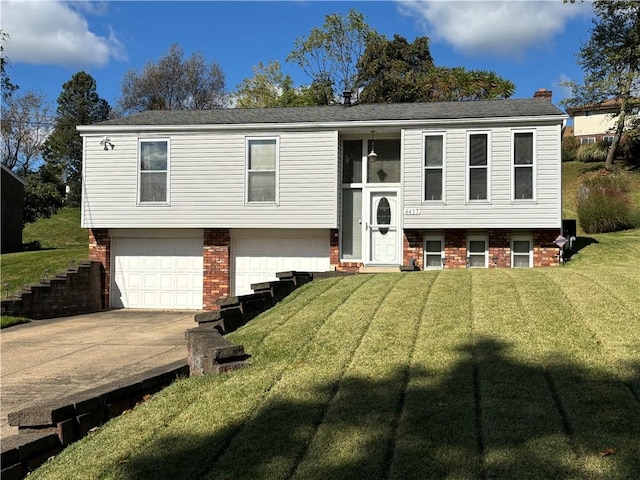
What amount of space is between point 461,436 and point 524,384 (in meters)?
1.13

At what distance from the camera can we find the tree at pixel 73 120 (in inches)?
1975

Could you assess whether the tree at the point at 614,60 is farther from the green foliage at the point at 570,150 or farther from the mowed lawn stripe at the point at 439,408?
the mowed lawn stripe at the point at 439,408

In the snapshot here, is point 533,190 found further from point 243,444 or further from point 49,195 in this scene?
point 49,195

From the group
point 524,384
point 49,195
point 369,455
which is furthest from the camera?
point 49,195

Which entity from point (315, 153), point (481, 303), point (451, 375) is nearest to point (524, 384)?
point (451, 375)

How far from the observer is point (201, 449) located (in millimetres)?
3936

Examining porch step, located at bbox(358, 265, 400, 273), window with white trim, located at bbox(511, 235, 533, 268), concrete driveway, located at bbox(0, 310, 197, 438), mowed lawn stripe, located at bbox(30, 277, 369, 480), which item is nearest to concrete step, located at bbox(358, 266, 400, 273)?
porch step, located at bbox(358, 265, 400, 273)

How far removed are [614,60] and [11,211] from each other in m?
29.9

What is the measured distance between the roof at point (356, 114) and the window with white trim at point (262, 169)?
0.60 meters

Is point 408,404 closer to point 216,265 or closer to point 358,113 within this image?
point 216,265

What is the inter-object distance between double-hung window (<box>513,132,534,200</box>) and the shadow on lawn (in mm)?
9680

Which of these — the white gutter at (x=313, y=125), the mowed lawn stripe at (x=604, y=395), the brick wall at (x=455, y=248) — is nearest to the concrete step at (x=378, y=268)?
the brick wall at (x=455, y=248)

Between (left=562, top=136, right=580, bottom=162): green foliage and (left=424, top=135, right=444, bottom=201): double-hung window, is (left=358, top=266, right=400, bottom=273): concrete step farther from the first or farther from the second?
(left=562, top=136, right=580, bottom=162): green foliage

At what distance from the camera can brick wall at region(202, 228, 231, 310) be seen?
15.9 m
